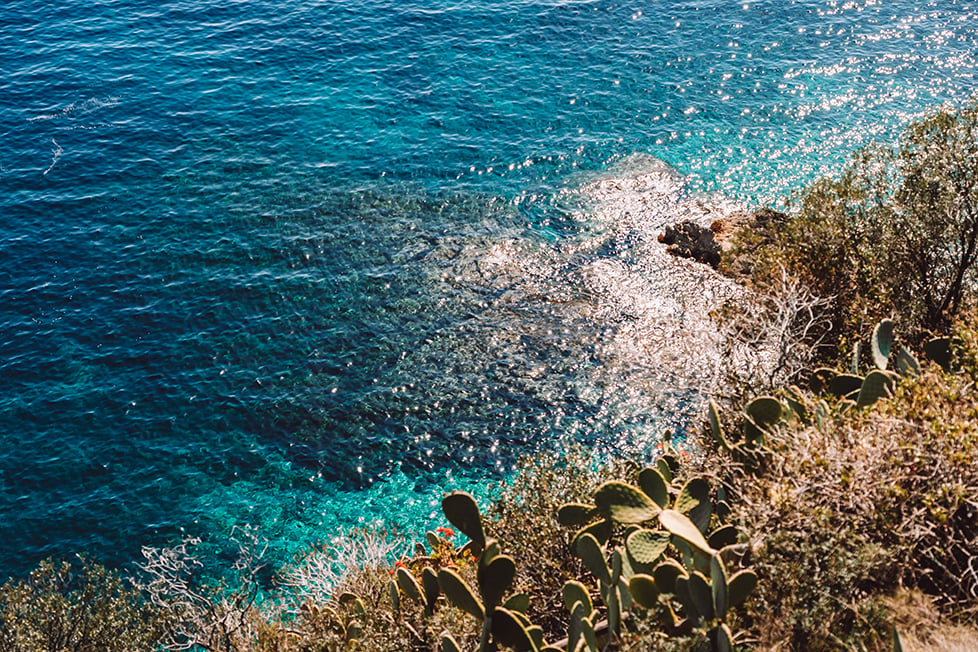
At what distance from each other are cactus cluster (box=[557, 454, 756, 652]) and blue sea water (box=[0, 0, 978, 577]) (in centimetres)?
1411

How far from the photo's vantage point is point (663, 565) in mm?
11594

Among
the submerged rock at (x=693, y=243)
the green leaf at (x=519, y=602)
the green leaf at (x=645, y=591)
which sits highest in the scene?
the green leaf at (x=645, y=591)

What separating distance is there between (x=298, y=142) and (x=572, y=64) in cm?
2013

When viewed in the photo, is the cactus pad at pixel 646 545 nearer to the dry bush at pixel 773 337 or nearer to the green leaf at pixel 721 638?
the green leaf at pixel 721 638

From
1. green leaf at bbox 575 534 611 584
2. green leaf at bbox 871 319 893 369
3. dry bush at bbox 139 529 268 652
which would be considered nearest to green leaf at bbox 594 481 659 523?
green leaf at bbox 575 534 611 584

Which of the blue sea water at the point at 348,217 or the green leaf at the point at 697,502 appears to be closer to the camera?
the green leaf at the point at 697,502

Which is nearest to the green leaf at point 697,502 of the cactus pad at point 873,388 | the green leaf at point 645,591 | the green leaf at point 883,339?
the green leaf at point 645,591

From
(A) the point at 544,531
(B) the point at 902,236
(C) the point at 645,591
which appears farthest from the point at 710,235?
(C) the point at 645,591

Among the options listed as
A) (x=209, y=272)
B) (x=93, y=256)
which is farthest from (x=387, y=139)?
(x=93, y=256)

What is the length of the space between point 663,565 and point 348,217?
31.2m

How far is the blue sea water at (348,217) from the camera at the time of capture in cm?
2772

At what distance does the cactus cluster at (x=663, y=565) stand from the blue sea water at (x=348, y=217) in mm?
14107

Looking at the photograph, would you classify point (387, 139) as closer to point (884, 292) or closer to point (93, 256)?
point (93, 256)

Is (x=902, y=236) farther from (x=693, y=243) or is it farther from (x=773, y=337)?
(x=693, y=243)
